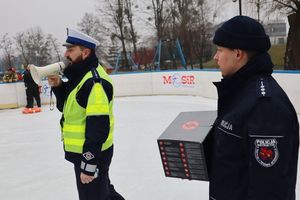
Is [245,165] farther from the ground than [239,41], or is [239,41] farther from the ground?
[239,41]

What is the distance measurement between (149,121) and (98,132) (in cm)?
518

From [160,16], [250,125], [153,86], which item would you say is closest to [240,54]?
[250,125]

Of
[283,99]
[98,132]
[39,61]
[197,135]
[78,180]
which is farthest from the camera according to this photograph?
[39,61]

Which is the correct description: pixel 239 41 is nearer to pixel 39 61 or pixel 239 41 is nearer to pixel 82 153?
pixel 82 153

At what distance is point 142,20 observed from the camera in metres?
28.1

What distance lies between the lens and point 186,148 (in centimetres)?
147

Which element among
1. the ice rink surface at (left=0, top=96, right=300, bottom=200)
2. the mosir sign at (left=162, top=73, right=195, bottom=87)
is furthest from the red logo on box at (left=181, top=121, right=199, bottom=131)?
the mosir sign at (left=162, top=73, right=195, bottom=87)

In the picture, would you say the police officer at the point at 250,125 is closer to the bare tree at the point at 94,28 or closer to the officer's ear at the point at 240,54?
the officer's ear at the point at 240,54

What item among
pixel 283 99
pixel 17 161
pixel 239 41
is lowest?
pixel 17 161

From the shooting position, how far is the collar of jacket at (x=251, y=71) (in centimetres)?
127

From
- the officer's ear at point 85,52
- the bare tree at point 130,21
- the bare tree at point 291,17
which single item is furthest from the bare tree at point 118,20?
the officer's ear at point 85,52

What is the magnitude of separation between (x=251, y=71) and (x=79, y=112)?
4.08 feet

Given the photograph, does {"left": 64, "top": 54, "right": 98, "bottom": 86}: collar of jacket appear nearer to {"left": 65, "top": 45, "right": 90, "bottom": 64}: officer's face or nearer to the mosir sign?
{"left": 65, "top": 45, "right": 90, "bottom": 64}: officer's face

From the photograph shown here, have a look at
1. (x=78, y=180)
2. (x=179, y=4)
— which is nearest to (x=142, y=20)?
(x=179, y=4)
